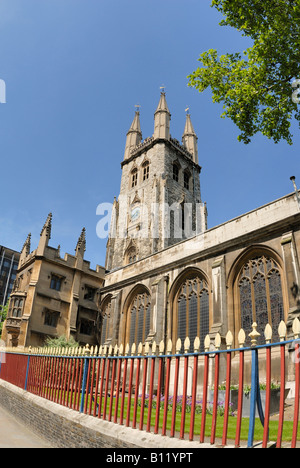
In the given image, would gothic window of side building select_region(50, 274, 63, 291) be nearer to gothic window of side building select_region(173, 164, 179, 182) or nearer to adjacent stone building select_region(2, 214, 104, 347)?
adjacent stone building select_region(2, 214, 104, 347)

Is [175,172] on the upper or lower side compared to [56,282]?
upper

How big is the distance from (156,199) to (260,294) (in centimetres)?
2046

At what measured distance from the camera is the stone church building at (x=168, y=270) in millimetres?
14336

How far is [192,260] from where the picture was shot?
18.0 m

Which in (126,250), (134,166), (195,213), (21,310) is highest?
(134,166)

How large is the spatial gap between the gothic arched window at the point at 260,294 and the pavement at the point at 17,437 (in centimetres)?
985

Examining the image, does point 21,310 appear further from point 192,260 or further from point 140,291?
point 192,260

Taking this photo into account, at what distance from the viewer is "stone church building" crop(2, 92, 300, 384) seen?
47.0 ft

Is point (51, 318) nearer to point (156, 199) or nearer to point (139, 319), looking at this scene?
point (139, 319)

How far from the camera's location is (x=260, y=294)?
1444cm

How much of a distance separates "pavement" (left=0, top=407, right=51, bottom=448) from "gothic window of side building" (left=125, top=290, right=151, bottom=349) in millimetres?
12205

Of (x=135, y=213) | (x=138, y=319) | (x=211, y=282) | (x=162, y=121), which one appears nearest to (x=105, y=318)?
(x=138, y=319)
